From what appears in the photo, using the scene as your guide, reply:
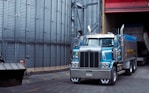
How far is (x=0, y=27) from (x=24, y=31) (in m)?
2.10

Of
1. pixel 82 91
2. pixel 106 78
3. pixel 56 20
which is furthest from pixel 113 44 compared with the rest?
pixel 56 20

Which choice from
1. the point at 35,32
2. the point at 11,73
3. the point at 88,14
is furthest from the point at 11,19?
the point at 88,14

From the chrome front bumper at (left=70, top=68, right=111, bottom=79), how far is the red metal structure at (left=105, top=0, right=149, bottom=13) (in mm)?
13000

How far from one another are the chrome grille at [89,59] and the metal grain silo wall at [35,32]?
22.1 feet

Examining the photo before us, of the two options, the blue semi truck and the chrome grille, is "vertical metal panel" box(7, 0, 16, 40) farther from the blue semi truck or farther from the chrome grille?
the chrome grille

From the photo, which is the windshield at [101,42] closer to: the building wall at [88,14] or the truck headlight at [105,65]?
the truck headlight at [105,65]

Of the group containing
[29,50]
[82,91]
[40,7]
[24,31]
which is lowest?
[82,91]

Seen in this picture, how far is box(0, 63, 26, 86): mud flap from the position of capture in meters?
9.33

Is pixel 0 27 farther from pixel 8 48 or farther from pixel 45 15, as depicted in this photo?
pixel 45 15

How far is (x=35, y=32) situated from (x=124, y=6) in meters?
10.1

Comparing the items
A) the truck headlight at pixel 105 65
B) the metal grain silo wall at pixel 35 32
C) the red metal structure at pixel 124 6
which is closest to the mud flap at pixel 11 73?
the truck headlight at pixel 105 65

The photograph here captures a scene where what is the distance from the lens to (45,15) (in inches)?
987

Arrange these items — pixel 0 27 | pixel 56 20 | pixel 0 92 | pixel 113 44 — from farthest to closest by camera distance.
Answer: pixel 56 20 < pixel 0 27 < pixel 113 44 < pixel 0 92

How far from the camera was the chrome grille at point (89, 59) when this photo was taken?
674 inches
